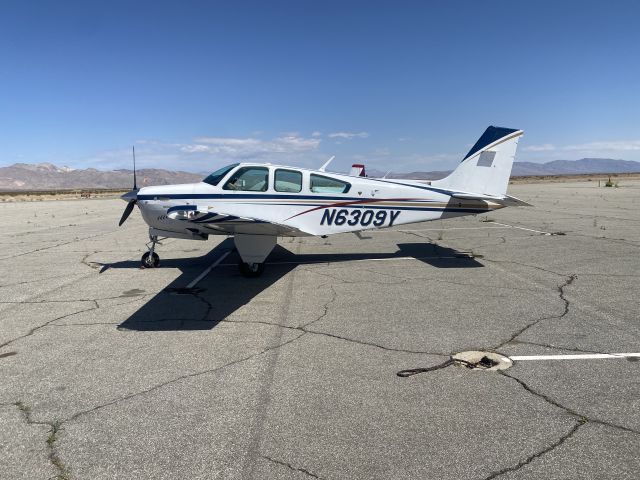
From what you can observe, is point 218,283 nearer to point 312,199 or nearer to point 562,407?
point 312,199

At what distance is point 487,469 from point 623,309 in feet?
16.3

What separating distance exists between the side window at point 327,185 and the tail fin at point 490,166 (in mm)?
2521

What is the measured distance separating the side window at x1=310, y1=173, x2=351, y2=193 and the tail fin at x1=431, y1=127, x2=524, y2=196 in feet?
8.27

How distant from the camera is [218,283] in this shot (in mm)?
8992

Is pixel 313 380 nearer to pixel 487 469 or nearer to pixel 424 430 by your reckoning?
pixel 424 430

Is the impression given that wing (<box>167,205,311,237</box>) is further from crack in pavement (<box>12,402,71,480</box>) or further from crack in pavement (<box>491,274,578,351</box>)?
crack in pavement (<box>491,274,578,351</box>)

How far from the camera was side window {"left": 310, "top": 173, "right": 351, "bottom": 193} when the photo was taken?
9867 millimetres

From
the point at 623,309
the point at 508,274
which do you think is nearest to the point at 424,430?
the point at 623,309

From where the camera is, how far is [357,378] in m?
4.69

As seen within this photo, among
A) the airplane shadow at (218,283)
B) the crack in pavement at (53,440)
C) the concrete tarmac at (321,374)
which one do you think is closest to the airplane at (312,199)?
the airplane shadow at (218,283)

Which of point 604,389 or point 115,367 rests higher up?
point 604,389

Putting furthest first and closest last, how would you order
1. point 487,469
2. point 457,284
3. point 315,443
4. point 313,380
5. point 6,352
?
point 457,284 → point 6,352 → point 313,380 → point 315,443 → point 487,469

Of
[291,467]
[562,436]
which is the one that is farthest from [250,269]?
[562,436]

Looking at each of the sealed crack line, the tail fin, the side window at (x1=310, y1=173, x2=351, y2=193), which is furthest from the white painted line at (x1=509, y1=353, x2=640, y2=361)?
the tail fin
